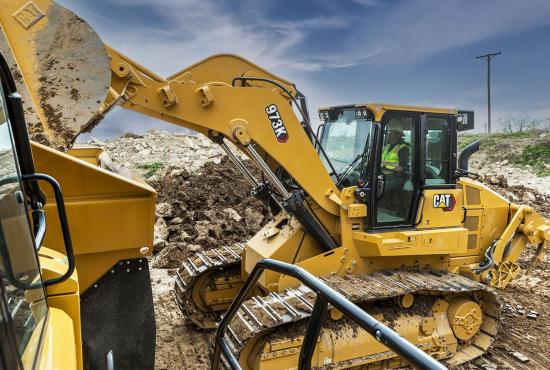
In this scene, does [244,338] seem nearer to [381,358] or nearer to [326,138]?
[381,358]

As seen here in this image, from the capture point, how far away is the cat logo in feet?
18.6

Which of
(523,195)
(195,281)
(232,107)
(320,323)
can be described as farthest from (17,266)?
(523,195)

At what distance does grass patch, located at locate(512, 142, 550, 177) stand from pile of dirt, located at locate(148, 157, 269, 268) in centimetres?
1170

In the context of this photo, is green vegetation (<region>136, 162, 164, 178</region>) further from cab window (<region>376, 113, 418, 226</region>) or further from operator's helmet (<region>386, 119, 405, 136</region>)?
operator's helmet (<region>386, 119, 405, 136</region>)

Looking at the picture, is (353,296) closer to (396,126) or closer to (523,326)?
(396,126)

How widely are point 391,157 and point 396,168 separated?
148 mm

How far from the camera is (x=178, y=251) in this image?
8.73m

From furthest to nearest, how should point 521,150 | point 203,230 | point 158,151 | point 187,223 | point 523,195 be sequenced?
point 521,150 → point 158,151 → point 523,195 → point 187,223 → point 203,230

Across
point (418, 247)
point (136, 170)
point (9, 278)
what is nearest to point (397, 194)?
point (418, 247)

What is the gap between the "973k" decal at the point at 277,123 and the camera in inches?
198

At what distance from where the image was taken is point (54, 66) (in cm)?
312

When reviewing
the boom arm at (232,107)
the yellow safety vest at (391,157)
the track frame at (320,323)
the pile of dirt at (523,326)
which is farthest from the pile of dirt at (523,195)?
the track frame at (320,323)

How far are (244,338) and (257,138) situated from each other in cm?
192

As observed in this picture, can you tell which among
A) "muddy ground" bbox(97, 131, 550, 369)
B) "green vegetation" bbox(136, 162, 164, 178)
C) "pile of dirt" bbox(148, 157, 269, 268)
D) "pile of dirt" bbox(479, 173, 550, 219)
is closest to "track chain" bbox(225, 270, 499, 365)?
"muddy ground" bbox(97, 131, 550, 369)
